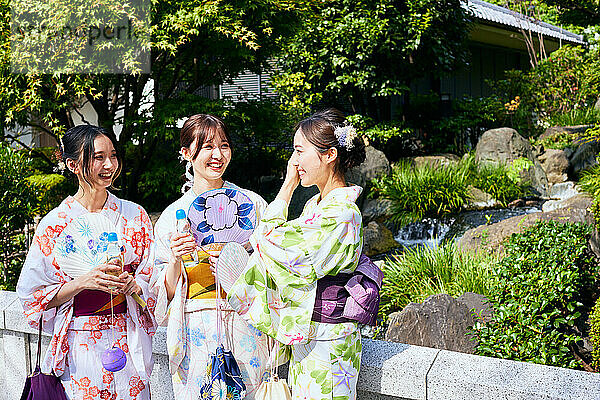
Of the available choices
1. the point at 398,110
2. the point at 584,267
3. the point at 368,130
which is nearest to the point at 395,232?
the point at 368,130

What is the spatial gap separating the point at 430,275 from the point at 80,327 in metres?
3.97

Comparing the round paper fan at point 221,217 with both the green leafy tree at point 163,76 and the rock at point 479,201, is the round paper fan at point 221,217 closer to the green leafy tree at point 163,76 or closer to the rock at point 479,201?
the green leafy tree at point 163,76

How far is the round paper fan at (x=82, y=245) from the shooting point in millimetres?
2721

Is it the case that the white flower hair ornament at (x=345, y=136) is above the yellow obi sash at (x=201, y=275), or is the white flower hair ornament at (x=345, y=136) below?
above

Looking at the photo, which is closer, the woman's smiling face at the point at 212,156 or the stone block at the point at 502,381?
the stone block at the point at 502,381


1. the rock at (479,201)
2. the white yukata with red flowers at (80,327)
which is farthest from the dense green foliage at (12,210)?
the rock at (479,201)

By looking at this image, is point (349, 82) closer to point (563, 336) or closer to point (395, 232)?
point (395, 232)

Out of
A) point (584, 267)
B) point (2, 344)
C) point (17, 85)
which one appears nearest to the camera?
point (2, 344)

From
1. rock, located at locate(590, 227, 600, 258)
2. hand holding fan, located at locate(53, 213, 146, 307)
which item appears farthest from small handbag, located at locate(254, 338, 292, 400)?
rock, located at locate(590, 227, 600, 258)

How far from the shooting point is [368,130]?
39.1 feet

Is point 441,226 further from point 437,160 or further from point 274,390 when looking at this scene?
point 274,390

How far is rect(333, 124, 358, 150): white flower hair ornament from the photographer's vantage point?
99.2 inches

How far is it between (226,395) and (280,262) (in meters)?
0.59

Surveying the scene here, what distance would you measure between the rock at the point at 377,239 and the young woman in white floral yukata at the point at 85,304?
6.22 m
